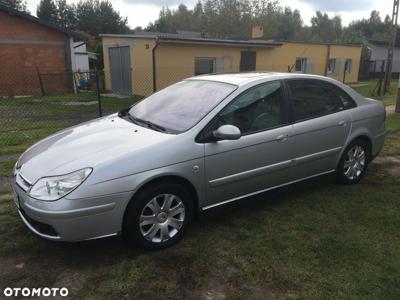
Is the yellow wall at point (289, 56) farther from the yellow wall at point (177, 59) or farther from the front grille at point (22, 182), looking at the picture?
the front grille at point (22, 182)

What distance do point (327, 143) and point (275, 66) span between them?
1820cm

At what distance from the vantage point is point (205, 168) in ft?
11.7

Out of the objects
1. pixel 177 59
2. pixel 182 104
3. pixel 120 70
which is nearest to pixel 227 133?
pixel 182 104

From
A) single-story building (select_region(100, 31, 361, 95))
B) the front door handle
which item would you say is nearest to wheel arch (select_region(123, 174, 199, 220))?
the front door handle

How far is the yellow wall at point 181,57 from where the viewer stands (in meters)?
17.2

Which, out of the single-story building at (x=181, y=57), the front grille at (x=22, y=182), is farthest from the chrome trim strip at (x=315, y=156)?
the single-story building at (x=181, y=57)

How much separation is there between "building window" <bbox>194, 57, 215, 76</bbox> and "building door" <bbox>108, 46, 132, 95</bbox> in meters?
3.25

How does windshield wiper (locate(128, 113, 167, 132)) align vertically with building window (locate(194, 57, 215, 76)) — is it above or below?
above

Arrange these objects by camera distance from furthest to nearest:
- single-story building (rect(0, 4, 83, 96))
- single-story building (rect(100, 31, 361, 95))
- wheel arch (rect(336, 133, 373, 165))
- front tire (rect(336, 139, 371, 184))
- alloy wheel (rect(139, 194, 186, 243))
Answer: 1. single-story building (rect(0, 4, 83, 96))
2. single-story building (rect(100, 31, 361, 95))
3. front tire (rect(336, 139, 371, 184))
4. wheel arch (rect(336, 133, 373, 165))
5. alloy wheel (rect(139, 194, 186, 243))

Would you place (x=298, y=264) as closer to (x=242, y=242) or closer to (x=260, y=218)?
(x=242, y=242)

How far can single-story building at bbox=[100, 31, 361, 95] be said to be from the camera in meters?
17.1

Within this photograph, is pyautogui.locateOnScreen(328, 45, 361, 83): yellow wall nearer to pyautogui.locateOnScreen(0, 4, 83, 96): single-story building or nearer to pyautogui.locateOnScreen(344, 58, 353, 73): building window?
pyautogui.locateOnScreen(344, 58, 353, 73): building window

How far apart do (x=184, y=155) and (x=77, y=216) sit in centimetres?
104
